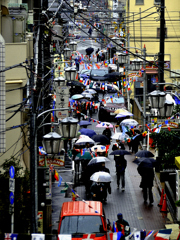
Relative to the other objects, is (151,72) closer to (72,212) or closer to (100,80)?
(100,80)

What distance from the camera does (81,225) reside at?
14.1 m

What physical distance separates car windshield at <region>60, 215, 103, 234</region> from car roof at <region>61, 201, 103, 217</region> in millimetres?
143

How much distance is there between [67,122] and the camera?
13031 mm

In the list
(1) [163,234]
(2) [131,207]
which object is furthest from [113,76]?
(1) [163,234]

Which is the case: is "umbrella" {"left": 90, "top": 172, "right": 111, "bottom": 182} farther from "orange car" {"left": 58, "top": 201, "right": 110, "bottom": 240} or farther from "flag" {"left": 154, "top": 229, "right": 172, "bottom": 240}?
"flag" {"left": 154, "top": 229, "right": 172, "bottom": 240}

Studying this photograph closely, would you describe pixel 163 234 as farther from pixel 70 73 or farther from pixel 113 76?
pixel 113 76

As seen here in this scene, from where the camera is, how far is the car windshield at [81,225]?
14.0 m

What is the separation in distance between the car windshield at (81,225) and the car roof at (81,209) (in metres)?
0.14

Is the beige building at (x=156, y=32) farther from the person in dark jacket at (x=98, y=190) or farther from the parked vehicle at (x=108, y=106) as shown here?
the person in dark jacket at (x=98, y=190)

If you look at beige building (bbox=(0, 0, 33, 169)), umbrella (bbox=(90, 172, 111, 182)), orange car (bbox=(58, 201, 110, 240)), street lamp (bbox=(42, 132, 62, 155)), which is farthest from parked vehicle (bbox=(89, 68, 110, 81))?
street lamp (bbox=(42, 132, 62, 155))

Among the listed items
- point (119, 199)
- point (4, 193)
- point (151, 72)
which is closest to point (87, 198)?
point (119, 199)

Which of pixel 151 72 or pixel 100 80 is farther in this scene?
pixel 151 72

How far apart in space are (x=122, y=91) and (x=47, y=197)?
3036cm

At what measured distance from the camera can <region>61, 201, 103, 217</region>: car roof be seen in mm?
14430
